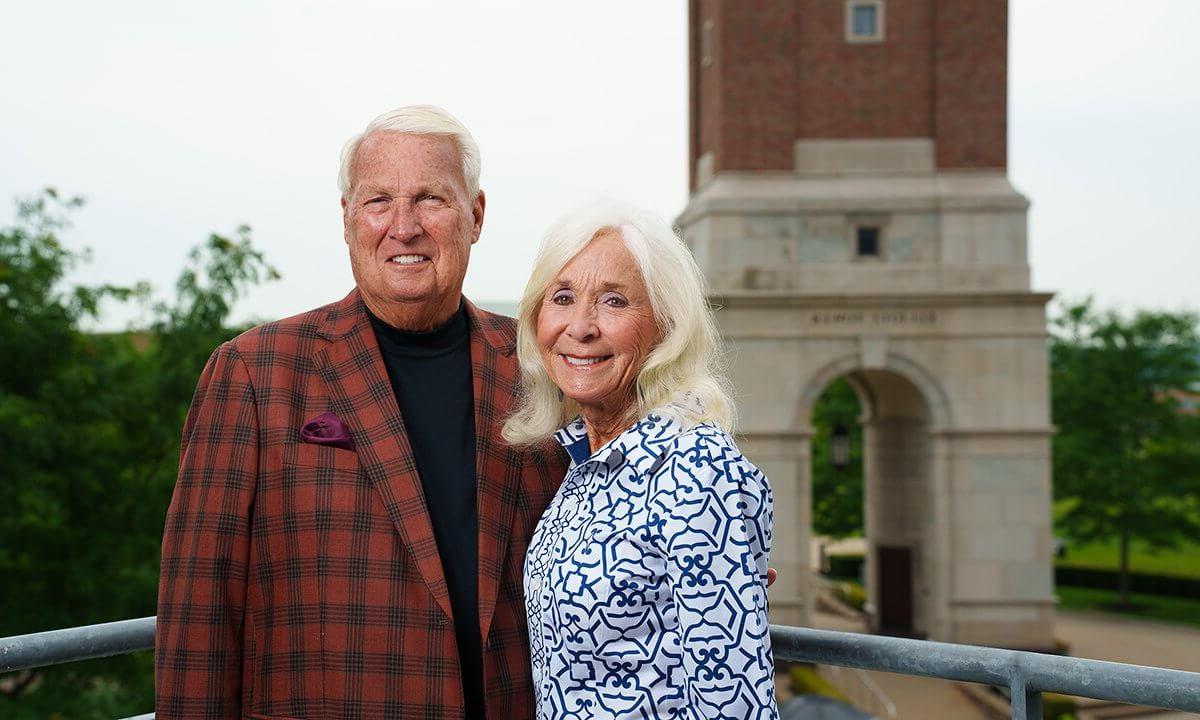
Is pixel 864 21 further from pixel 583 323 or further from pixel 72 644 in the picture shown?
pixel 72 644

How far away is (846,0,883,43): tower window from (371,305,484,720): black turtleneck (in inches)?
854

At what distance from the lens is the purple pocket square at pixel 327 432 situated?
2.87 m

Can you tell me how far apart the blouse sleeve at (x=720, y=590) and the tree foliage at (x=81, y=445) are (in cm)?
1061

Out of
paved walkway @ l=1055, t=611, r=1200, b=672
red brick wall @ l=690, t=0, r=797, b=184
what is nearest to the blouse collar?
red brick wall @ l=690, t=0, r=797, b=184

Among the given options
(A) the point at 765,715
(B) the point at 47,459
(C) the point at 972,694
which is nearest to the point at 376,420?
(A) the point at 765,715

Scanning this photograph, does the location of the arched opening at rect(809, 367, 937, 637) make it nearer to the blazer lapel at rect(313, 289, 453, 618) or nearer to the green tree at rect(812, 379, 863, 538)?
the green tree at rect(812, 379, 863, 538)

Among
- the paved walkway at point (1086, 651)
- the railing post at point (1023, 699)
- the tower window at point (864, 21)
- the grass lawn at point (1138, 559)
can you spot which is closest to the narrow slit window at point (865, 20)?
the tower window at point (864, 21)

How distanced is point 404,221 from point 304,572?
0.85m

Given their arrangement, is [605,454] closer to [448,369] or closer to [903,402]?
[448,369]

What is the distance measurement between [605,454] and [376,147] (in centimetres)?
96

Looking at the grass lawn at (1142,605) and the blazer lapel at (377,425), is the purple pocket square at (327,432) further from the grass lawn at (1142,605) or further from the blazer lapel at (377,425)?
the grass lawn at (1142,605)

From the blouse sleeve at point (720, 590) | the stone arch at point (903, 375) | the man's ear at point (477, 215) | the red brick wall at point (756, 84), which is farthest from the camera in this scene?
the red brick wall at point (756, 84)

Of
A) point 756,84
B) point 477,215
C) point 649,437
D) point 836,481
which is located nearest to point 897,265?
point 756,84

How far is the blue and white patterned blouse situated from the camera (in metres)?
2.33
